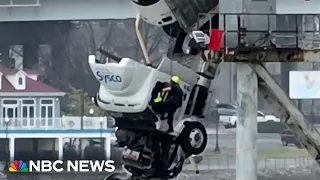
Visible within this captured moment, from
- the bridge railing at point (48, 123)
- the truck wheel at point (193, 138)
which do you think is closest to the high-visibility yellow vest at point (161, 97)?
the truck wheel at point (193, 138)

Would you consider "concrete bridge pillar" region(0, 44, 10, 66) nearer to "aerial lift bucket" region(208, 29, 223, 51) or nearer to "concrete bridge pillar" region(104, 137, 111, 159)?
"concrete bridge pillar" region(104, 137, 111, 159)

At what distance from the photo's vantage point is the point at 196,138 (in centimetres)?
521

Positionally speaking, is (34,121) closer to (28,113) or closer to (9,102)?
(28,113)

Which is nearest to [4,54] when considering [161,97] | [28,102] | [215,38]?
[28,102]

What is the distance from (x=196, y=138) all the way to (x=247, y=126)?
0.43m

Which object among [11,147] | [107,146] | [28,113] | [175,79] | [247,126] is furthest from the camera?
[11,147]

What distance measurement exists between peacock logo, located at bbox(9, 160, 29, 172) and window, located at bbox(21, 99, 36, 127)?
21.7 inches

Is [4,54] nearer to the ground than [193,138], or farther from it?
farther from it

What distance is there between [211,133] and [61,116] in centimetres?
254

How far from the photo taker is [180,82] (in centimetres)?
522

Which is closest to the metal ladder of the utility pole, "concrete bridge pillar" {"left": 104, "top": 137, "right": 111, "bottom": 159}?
the utility pole

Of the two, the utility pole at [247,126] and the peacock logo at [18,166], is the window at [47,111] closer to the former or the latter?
the peacock logo at [18,166]

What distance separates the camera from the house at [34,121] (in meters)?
10.3

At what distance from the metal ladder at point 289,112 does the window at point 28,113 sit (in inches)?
231
